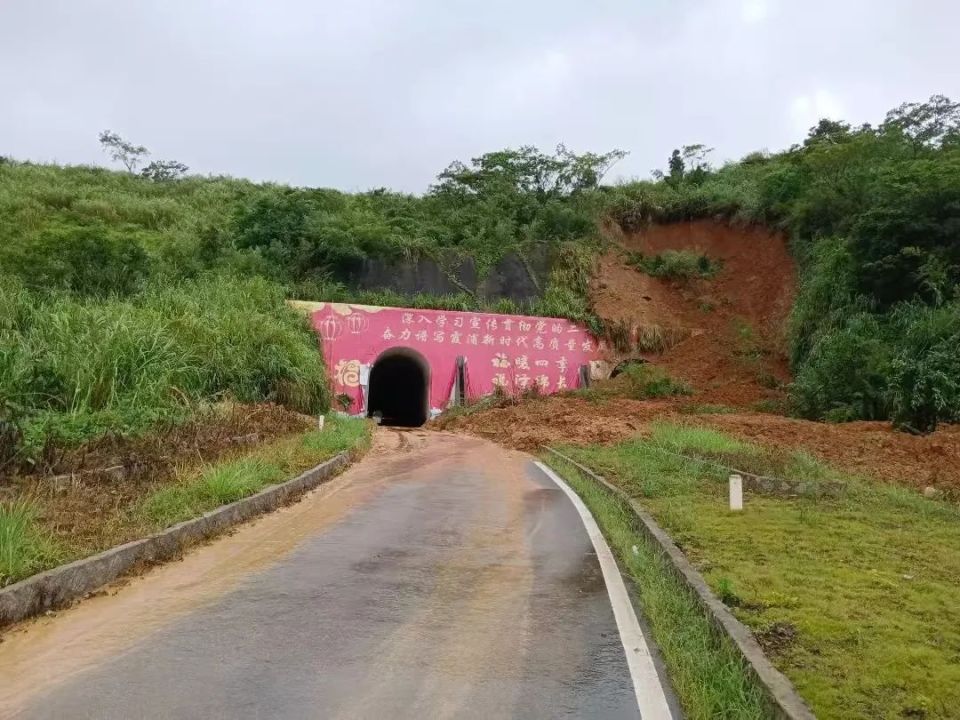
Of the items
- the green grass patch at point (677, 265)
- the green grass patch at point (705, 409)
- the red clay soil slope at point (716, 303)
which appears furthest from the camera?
→ the green grass patch at point (677, 265)

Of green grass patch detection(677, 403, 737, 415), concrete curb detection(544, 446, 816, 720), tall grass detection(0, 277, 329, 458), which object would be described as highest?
tall grass detection(0, 277, 329, 458)

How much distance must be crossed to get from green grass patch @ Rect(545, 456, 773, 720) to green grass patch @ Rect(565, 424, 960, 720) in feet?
0.66

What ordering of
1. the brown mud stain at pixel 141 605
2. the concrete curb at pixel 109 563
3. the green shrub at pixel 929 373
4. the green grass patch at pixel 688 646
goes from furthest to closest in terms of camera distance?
the green shrub at pixel 929 373
the concrete curb at pixel 109 563
the brown mud stain at pixel 141 605
the green grass patch at pixel 688 646

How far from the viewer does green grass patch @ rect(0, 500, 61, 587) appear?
13.9 ft

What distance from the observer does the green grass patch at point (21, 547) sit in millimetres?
4242

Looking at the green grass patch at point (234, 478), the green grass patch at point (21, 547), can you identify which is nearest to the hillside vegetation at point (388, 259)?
the green grass patch at point (234, 478)

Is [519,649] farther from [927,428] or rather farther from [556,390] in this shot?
[556,390]

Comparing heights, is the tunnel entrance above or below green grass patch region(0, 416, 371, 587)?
above

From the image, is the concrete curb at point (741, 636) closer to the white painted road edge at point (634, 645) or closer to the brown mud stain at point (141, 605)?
the white painted road edge at point (634, 645)

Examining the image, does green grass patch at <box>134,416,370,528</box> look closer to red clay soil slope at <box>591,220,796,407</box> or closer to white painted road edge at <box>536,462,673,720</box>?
white painted road edge at <box>536,462,673,720</box>

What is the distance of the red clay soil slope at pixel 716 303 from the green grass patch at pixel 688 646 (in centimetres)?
1731

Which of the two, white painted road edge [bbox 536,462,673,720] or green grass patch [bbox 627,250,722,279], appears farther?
green grass patch [bbox 627,250,722,279]

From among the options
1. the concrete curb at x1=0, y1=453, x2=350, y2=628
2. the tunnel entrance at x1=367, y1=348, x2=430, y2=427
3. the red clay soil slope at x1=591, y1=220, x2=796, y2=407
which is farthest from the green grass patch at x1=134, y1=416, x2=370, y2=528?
the red clay soil slope at x1=591, y1=220, x2=796, y2=407

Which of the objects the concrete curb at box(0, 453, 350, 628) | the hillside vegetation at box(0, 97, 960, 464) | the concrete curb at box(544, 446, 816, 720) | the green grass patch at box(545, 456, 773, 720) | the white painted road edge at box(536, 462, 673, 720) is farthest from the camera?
the hillside vegetation at box(0, 97, 960, 464)
